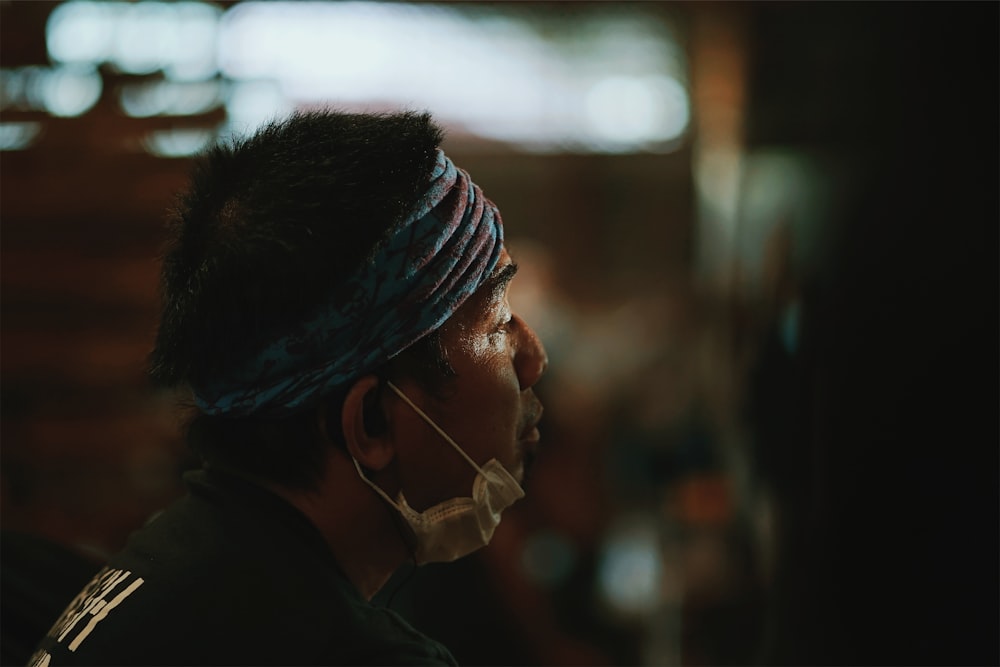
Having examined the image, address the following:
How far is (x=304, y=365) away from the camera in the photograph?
3.84ft

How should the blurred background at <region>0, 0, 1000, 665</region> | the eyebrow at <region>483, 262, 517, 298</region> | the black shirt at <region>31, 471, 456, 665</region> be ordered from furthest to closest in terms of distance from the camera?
1. the blurred background at <region>0, 0, 1000, 665</region>
2. the eyebrow at <region>483, 262, 517, 298</region>
3. the black shirt at <region>31, 471, 456, 665</region>

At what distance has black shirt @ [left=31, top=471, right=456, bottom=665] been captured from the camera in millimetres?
1061

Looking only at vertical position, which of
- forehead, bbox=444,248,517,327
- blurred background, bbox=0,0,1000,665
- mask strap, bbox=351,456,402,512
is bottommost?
blurred background, bbox=0,0,1000,665

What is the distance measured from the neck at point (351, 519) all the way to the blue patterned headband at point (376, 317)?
0.13m

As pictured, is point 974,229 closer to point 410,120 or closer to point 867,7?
point 867,7

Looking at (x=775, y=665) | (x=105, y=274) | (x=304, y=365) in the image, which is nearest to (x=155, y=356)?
(x=304, y=365)

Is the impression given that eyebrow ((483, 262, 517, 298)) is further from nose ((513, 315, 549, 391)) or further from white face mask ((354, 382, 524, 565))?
white face mask ((354, 382, 524, 565))

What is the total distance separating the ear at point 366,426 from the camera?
48.0 inches

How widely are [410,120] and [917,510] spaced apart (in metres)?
1.21

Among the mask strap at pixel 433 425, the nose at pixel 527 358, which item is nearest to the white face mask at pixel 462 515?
the mask strap at pixel 433 425

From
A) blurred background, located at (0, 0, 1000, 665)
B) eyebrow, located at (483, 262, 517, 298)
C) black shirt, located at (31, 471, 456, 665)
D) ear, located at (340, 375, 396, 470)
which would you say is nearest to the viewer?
black shirt, located at (31, 471, 456, 665)

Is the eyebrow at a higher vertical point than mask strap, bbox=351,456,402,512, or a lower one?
higher

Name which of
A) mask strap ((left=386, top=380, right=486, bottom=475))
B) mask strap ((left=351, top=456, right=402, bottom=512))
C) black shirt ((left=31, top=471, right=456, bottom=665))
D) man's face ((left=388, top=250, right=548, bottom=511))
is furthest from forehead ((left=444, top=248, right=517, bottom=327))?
black shirt ((left=31, top=471, right=456, bottom=665))

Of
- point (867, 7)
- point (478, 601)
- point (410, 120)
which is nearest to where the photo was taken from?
point (410, 120)
